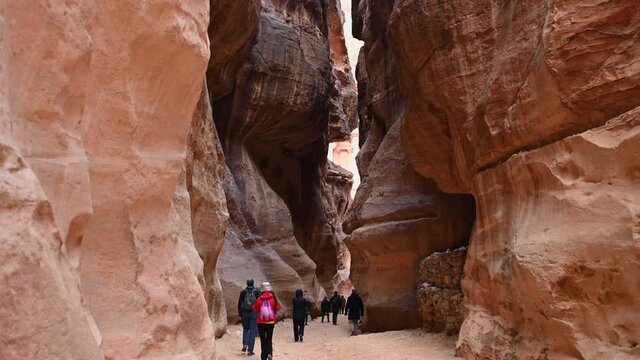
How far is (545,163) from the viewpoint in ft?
21.1

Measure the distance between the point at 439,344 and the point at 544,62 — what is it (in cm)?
520

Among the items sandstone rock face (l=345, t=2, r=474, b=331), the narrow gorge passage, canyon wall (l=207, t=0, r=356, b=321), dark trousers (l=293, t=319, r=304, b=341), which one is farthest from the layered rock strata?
canyon wall (l=207, t=0, r=356, b=321)

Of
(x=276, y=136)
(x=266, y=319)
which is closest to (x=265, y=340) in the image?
(x=266, y=319)

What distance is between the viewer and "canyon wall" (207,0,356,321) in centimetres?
1405

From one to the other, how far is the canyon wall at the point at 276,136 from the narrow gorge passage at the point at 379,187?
17 centimetres

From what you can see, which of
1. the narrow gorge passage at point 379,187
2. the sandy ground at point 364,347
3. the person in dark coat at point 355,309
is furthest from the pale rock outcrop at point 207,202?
the person in dark coat at point 355,309

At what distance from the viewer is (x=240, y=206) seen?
16.2 m

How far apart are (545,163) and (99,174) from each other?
4995 millimetres

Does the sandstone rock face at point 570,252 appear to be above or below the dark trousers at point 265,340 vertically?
above

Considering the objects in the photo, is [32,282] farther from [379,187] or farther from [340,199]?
[340,199]

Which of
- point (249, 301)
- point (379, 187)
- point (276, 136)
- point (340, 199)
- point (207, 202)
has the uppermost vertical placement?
point (276, 136)

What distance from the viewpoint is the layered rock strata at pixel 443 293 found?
996 cm

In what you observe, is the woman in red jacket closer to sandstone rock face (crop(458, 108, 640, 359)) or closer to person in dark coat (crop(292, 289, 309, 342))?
sandstone rock face (crop(458, 108, 640, 359))

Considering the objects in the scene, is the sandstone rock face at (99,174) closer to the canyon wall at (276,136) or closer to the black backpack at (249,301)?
the black backpack at (249,301)
